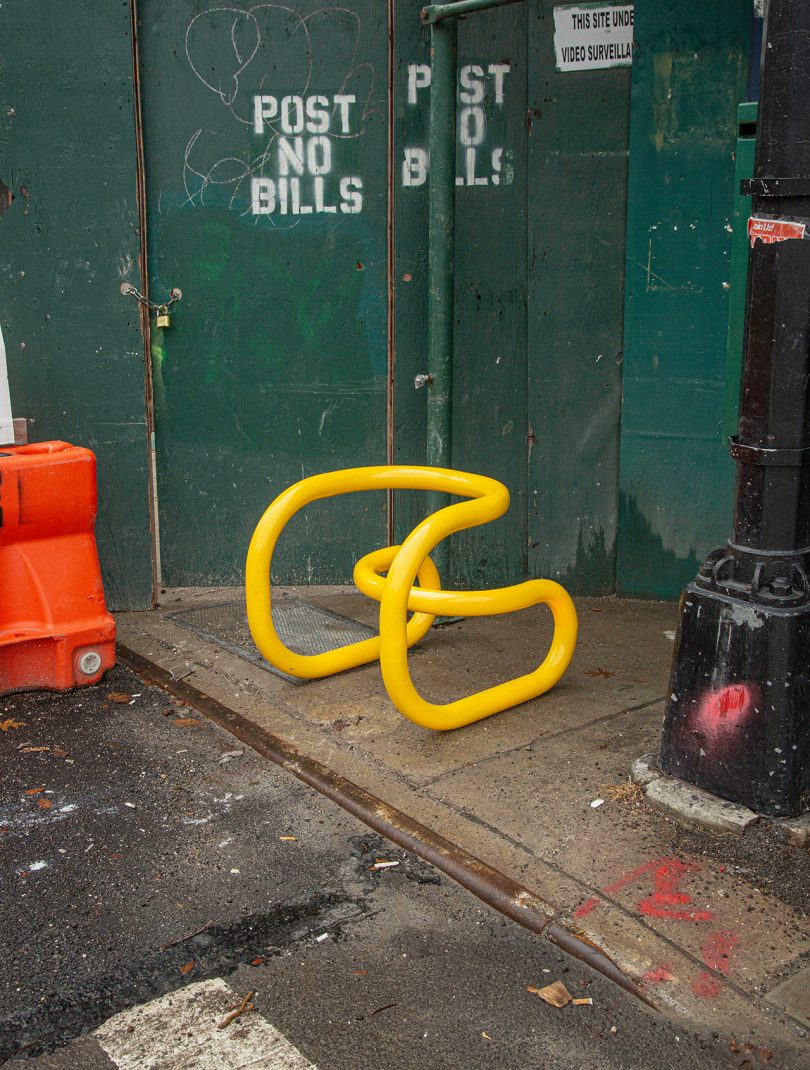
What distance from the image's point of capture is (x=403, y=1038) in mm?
2812

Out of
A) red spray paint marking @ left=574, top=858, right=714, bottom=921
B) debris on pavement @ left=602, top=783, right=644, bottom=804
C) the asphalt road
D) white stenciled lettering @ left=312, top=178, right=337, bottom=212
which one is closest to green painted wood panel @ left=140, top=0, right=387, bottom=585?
A: white stenciled lettering @ left=312, top=178, right=337, bottom=212

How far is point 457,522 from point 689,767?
1.23 m

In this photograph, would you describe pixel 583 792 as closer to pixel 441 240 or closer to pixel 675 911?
pixel 675 911

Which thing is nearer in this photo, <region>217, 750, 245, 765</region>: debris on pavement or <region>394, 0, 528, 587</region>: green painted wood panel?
<region>217, 750, 245, 765</region>: debris on pavement

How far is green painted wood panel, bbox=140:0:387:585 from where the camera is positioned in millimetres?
5500

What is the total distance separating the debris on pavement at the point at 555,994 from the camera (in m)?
2.92

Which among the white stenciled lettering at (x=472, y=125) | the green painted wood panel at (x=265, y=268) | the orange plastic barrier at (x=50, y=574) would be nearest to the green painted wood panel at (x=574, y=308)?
the white stenciled lettering at (x=472, y=125)

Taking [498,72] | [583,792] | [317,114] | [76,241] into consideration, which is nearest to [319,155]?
[317,114]

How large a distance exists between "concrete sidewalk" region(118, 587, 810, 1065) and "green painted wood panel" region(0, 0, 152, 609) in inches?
39.8

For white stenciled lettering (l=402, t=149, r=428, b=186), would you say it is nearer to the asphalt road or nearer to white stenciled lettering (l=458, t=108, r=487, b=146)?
white stenciled lettering (l=458, t=108, r=487, b=146)

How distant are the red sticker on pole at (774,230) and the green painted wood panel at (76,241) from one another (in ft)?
10.6

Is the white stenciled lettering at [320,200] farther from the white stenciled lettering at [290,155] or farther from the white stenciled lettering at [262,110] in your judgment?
the white stenciled lettering at [262,110]

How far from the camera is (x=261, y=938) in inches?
126

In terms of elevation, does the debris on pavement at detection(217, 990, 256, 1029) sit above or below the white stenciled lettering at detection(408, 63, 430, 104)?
below
